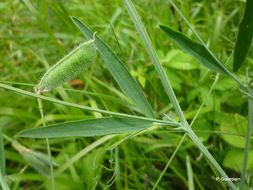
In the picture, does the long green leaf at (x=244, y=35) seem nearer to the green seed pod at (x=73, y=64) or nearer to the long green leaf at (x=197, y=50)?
the long green leaf at (x=197, y=50)

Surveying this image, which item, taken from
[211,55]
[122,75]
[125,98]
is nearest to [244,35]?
[211,55]

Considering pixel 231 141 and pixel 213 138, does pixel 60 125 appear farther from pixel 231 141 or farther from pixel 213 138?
pixel 213 138

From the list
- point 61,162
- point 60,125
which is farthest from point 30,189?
point 60,125

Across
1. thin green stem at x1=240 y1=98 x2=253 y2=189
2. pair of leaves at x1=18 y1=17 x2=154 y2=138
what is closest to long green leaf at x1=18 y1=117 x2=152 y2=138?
pair of leaves at x1=18 y1=17 x2=154 y2=138

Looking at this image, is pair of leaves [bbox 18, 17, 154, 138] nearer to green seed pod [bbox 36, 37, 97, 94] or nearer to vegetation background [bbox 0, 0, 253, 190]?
green seed pod [bbox 36, 37, 97, 94]

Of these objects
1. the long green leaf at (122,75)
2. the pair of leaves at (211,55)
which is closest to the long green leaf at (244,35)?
the pair of leaves at (211,55)

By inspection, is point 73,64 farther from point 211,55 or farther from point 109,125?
point 211,55
